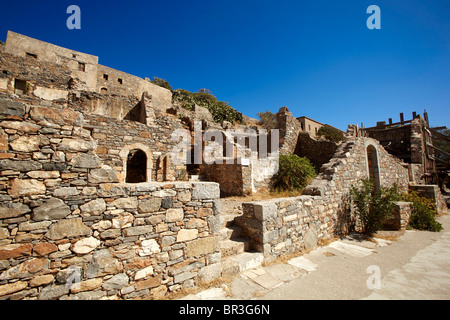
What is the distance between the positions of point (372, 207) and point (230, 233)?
4.93 metres

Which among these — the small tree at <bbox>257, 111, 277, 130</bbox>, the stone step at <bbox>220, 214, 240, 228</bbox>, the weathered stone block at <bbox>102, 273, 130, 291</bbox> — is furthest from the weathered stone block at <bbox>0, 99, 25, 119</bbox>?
the small tree at <bbox>257, 111, 277, 130</bbox>

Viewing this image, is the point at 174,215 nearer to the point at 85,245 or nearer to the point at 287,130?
the point at 85,245

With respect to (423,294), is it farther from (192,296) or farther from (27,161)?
(27,161)

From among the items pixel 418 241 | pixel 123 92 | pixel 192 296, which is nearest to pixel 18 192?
pixel 192 296

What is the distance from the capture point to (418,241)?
17.7ft

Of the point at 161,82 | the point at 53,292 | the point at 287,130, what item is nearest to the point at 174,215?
the point at 53,292

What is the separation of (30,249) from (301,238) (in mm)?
4901

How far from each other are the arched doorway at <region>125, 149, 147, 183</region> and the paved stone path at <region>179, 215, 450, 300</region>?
7373mm

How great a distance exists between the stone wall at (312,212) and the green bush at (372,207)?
0.34 meters

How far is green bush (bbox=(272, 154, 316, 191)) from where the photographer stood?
804 centimetres

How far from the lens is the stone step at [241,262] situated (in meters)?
3.32

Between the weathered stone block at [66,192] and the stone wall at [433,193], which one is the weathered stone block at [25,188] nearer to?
the weathered stone block at [66,192]

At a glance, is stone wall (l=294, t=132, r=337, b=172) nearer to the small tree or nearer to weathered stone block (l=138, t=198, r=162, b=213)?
weathered stone block (l=138, t=198, r=162, b=213)
